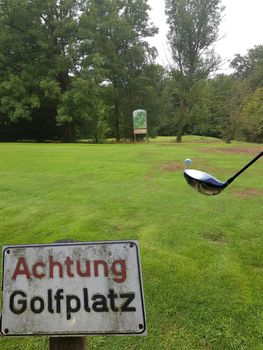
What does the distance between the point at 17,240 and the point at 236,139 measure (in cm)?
3350

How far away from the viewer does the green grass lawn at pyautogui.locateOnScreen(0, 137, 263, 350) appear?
8.33 feet

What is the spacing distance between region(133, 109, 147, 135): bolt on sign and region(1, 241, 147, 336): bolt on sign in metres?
24.0

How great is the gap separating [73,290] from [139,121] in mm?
24575

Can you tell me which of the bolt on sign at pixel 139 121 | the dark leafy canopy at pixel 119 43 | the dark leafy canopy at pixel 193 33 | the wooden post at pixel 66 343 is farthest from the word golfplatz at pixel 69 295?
the dark leafy canopy at pixel 193 33

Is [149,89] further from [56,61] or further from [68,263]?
[68,263]

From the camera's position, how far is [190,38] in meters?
29.5

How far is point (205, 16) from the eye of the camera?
2903 cm

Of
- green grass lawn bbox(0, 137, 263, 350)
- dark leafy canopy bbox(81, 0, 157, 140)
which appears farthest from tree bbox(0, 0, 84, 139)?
green grass lawn bbox(0, 137, 263, 350)

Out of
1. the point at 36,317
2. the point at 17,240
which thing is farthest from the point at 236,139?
the point at 36,317

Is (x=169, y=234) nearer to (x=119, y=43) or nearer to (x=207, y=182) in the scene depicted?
(x=207, y=182)

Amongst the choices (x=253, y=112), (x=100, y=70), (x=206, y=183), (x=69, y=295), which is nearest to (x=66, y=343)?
(x=69, y=295)

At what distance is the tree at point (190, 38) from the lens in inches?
1134

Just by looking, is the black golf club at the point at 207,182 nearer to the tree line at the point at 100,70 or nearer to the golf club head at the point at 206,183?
the golf club head at the point at 206,183

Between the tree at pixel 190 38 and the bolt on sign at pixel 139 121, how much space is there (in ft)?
16.6
